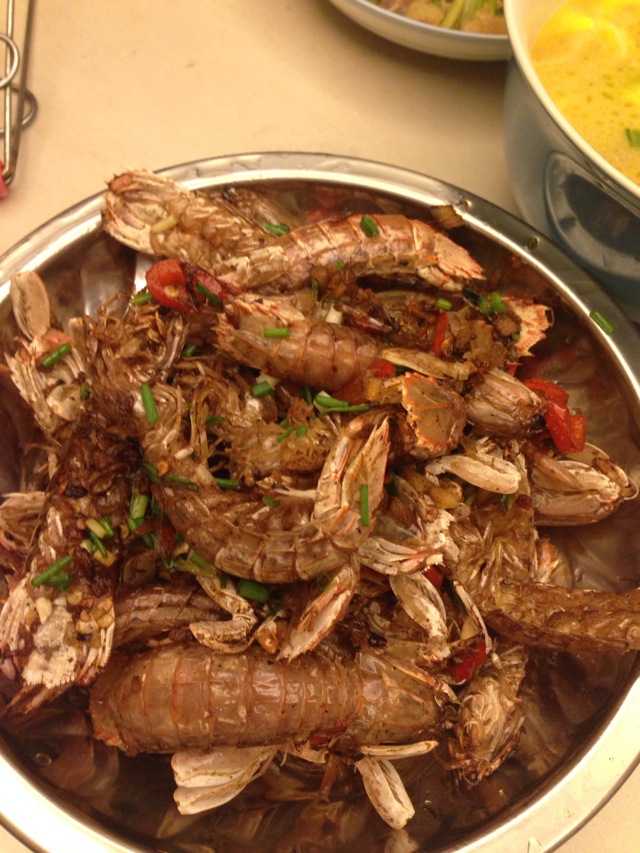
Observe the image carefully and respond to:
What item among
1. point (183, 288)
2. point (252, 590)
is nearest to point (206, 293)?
point (183, 288)

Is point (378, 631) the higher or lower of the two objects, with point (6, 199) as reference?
lower

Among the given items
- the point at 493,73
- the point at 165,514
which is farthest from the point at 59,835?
the point at 493,73

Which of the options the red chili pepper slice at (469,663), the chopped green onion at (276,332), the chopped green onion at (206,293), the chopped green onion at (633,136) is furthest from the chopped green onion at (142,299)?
the chopped green onion at (633,136)

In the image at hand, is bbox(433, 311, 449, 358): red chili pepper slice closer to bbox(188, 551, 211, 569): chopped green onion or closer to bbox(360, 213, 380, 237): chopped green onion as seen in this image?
bbox(360, 213, 380, 237): chopped green onion

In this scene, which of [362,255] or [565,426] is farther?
[362,255]

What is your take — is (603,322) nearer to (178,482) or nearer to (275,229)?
(275,229)

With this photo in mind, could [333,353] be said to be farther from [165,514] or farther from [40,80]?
[40,80]
